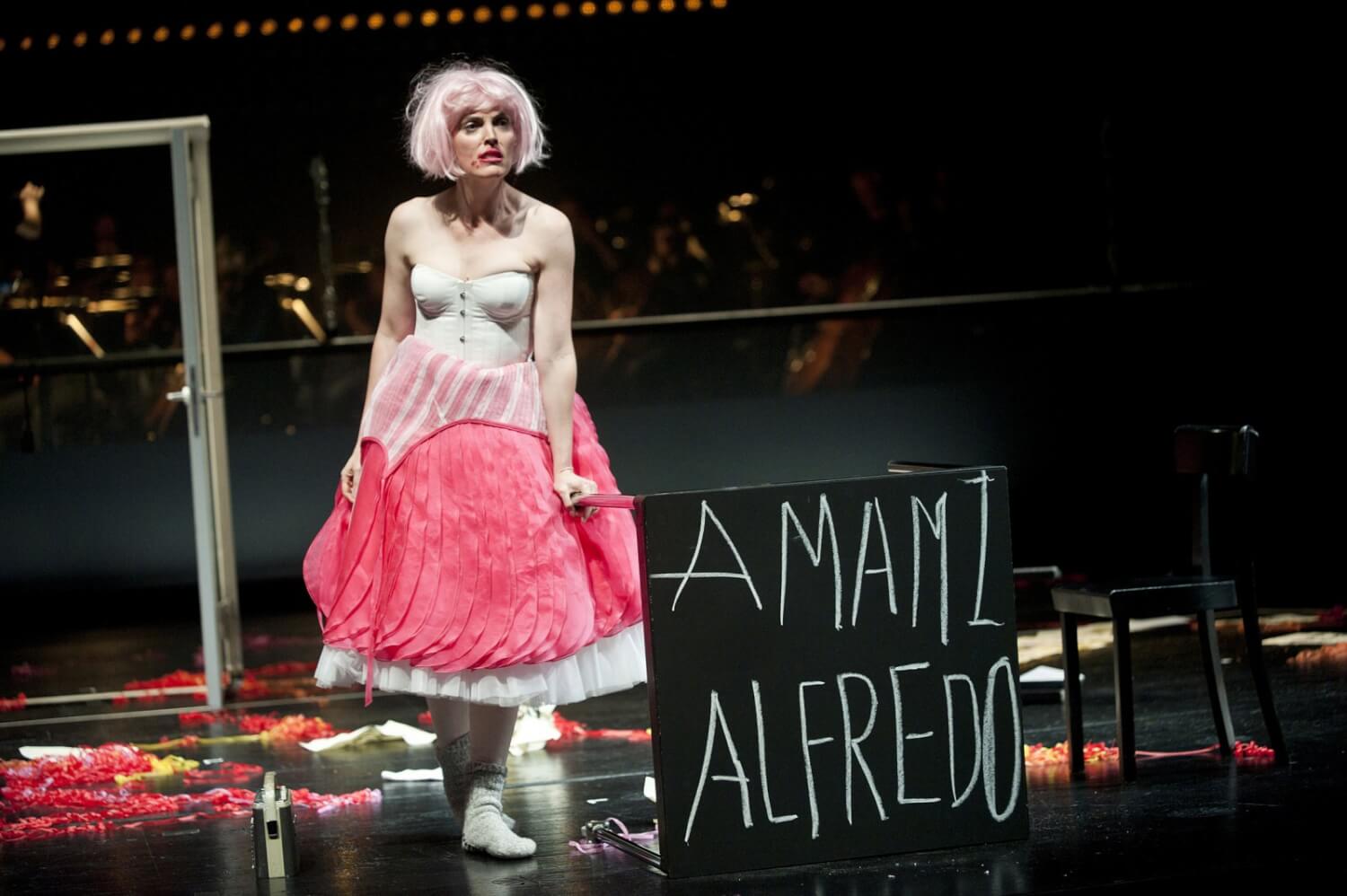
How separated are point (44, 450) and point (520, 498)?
438cm

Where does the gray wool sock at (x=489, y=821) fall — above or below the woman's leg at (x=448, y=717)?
below

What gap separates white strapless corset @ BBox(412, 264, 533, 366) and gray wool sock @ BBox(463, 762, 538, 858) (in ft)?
2.66

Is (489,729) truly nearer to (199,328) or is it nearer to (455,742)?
(455,742)

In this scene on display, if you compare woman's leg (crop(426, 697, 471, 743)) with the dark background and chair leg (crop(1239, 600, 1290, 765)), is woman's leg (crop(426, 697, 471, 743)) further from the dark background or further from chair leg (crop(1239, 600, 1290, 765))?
the dark background

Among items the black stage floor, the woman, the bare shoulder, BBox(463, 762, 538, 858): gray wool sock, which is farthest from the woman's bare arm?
the black stage floor

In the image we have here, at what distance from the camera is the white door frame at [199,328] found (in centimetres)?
541

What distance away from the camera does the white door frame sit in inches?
213

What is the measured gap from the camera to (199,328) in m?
5.58

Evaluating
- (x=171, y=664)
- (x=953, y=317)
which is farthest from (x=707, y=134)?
(x=171, y=664)

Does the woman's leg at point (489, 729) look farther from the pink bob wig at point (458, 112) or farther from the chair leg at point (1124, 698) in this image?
the chair leg at point (1124, 698)

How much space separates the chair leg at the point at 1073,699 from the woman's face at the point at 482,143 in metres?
1.70

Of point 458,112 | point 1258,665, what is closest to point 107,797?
point 458,112

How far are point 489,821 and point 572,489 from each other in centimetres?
67
